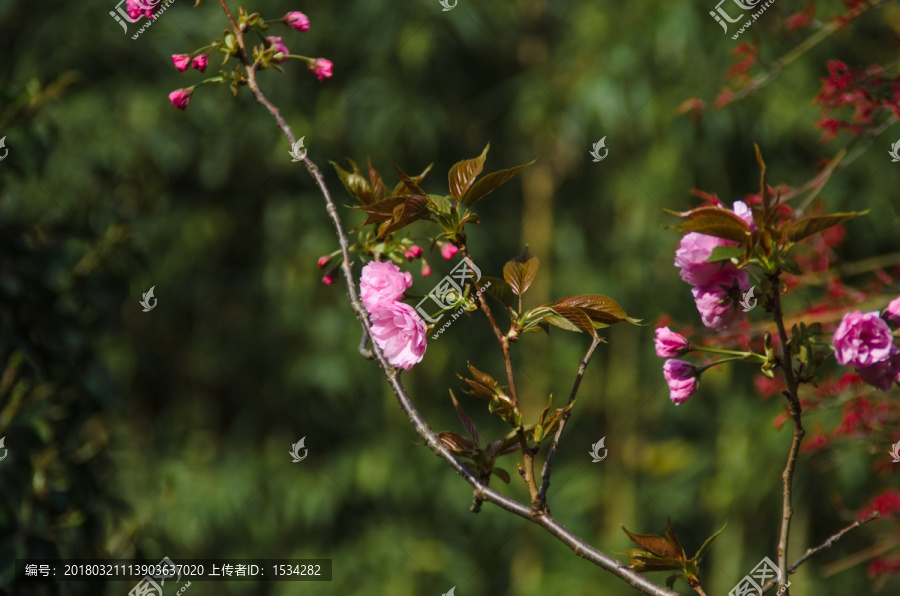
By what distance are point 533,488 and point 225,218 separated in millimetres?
2588

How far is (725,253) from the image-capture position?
0.47 m

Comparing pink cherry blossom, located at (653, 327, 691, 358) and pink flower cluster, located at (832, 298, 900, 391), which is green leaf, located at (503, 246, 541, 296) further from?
pink flower cluster, located at (832, 298, 900, 391)

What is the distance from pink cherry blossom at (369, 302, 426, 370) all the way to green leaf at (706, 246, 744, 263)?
0.65 feet

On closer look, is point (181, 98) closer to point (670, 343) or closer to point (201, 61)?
point (201, 61)

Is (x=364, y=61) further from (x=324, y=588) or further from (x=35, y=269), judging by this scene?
(x=35, y=269)

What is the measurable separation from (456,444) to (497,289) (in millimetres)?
112

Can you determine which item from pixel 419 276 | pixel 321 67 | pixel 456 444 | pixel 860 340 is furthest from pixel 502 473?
pixel 419 276

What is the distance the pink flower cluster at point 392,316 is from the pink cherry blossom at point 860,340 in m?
0.26

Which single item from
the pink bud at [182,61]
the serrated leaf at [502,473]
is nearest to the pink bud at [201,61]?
the pink bud at [182,61]

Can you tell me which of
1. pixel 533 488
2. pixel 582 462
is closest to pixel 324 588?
pixel 582 462

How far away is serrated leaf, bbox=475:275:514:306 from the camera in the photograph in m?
0.57

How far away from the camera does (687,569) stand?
0.53 metres

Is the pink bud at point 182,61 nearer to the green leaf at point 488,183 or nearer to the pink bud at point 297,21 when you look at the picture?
the pink bud at point 297,21

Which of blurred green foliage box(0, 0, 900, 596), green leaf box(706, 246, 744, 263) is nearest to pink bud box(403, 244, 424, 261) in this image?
green leaf box(706, 246, 744, 263)
